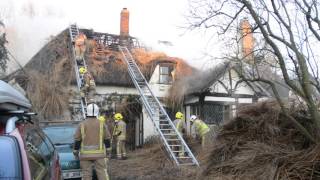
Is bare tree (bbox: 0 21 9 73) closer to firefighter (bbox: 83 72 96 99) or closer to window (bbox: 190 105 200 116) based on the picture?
firefighter (bbox: 83 72 96 99)

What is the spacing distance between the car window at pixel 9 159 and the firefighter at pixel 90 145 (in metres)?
5.41

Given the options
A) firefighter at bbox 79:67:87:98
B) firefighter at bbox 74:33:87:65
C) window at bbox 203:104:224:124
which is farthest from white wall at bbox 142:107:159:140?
firefighter at bbox 79:67:87:98

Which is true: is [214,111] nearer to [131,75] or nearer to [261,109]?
[131,75]

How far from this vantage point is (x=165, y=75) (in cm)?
2841

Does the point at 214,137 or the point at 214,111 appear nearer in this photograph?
the point at 214,137

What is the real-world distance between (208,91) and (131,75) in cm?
415

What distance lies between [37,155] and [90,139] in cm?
417

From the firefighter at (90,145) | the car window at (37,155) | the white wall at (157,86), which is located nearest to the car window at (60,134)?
the firefighter at (90,145)

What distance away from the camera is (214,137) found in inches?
436

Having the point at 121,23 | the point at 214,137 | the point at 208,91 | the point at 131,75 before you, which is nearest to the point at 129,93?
the point at 131,75

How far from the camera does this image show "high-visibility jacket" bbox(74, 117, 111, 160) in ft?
31.0

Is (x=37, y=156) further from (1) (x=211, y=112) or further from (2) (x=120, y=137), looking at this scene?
(1) (x=211, y=112)

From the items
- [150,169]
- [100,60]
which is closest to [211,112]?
[100,60]

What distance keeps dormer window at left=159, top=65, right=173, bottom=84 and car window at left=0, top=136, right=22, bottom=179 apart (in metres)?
24.2
